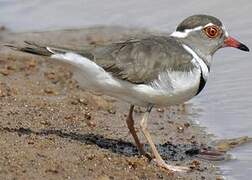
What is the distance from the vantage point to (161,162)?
8.25 meters

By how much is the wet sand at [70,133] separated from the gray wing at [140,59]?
48 centimetres

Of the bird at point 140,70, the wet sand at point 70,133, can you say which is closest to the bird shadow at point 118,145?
the wet sand at point 70,133

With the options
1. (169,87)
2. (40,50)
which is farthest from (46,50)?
(169,87)

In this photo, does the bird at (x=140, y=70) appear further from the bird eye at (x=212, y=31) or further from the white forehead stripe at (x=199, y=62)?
the bird eye at (x=212, y=31)

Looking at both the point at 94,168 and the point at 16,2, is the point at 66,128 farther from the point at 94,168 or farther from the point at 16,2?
the point at 16,2

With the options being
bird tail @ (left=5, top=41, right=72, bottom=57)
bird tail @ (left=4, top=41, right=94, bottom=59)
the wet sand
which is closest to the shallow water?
the wet sand

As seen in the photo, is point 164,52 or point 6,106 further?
point 6,106

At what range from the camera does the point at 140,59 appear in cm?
822

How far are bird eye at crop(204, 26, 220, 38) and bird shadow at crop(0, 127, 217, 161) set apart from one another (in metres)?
1.28

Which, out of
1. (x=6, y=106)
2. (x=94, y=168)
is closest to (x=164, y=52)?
(x=94, y=168)

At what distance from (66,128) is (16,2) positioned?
6693 mm

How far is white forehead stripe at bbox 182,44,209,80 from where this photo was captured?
8402mm

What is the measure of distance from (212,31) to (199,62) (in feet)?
1.85

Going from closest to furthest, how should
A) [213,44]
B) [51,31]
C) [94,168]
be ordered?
1. [94,168]
2. [213,44]
3. [51,31]
